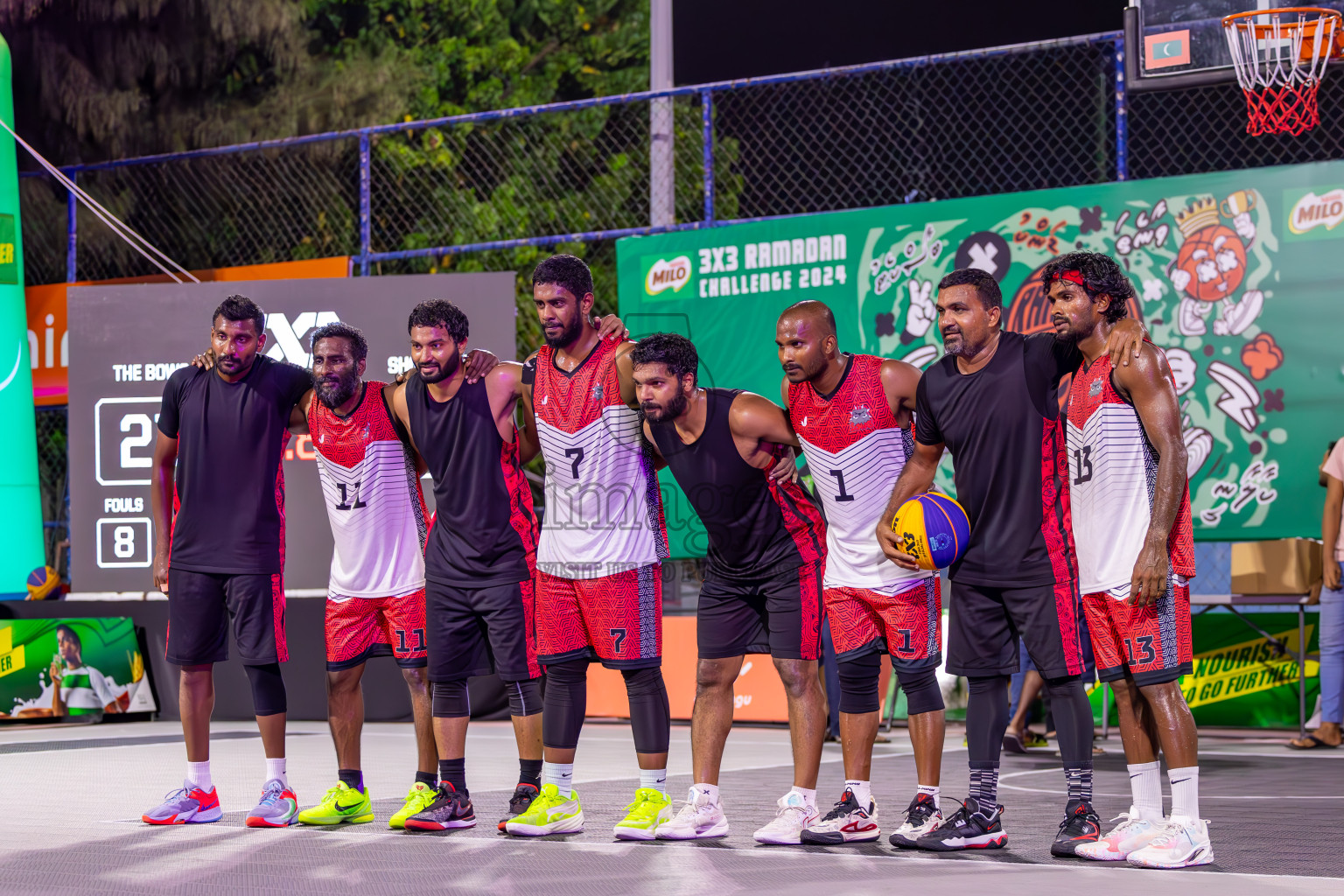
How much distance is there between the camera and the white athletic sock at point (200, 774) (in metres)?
6.38

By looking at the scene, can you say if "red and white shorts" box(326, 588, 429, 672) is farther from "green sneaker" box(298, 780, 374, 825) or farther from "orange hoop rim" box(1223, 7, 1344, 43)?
"orange hoop rim" box(1223, 7, 1344, 43)

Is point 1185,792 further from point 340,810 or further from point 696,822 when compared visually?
point 340,810

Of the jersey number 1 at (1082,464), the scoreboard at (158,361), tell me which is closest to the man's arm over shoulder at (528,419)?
the jersey number 1 at (1082,464)

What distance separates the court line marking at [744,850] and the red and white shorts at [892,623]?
2.42ft

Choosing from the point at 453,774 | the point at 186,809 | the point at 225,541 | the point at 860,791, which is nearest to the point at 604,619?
the point at 453,774

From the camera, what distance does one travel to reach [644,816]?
5.79 metres

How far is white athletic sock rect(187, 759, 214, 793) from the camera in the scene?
6383 millimetres

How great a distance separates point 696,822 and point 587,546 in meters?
1.14

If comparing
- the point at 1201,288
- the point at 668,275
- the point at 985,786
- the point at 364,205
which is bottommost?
the point at 985,786

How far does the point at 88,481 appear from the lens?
1159 centimetres

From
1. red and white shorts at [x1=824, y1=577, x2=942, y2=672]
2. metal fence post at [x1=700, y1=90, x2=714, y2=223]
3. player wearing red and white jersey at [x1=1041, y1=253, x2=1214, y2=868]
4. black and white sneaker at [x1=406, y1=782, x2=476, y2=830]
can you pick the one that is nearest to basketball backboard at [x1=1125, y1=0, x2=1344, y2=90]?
metal fence post at [x1=700, y1=90, x2=714, y2=223]

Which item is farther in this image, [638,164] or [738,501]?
[638,164]

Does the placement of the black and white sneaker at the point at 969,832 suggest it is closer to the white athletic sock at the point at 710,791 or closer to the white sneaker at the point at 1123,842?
the white sneaker at the point at 1123,842

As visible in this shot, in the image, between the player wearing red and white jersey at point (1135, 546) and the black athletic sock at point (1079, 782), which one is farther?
the black athletic sock at point (1079, 782)
